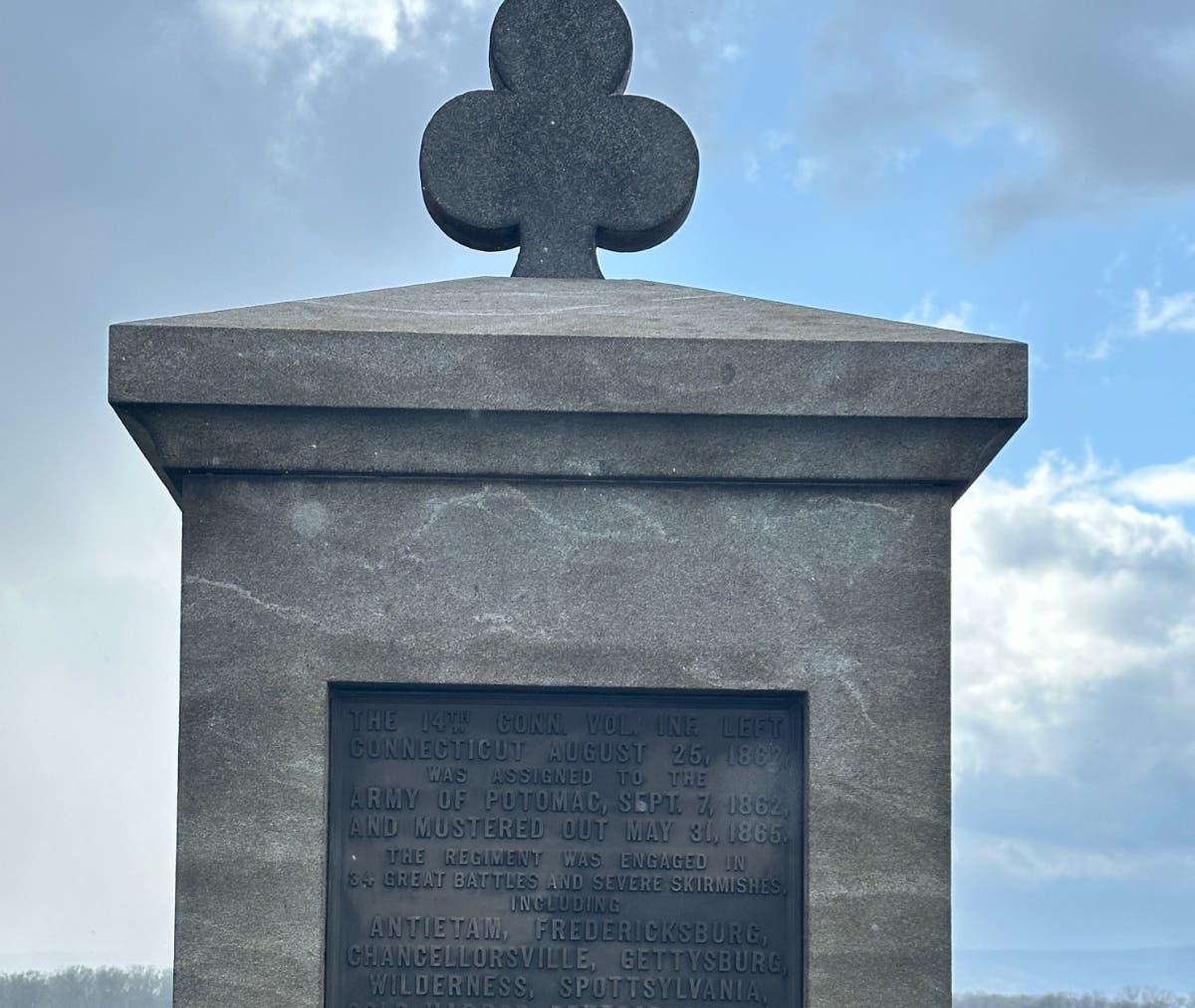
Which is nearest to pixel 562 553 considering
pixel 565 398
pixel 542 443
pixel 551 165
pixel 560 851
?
pixel 542 443

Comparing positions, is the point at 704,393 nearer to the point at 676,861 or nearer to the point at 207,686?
the point at 676,861

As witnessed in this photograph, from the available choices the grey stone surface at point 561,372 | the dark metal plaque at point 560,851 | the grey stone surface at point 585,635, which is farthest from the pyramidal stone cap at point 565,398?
the dark metal plaque at point 560,851

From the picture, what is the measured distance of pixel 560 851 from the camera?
6996mm

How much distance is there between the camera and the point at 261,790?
6973 mm

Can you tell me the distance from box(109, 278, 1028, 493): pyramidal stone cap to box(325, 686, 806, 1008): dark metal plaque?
92 cm

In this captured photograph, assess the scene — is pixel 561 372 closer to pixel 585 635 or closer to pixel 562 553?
pixel 562 553

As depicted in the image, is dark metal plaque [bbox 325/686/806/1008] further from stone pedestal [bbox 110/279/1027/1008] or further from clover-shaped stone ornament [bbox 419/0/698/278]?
clover-shaped stone ornament [bbox 419/0/698/278]

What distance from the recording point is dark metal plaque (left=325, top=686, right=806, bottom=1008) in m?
6.94

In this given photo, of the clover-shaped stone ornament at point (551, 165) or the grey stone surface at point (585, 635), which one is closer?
the grey stone surface at point (585, 635)

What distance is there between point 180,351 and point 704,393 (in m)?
1.98

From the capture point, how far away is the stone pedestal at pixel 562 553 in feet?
22.7

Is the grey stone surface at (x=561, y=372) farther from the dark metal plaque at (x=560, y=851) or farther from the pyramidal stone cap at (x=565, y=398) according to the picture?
the dark metal plaque at (x=560, y=851)

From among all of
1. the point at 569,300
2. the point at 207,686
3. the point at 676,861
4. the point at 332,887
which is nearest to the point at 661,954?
the point at 676,861

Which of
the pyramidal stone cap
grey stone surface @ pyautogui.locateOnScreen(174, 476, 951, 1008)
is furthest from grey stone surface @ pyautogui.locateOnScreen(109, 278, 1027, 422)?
grey stone surface @ pyautogui.locateOnScreen(174, 476, 951, 1008)
